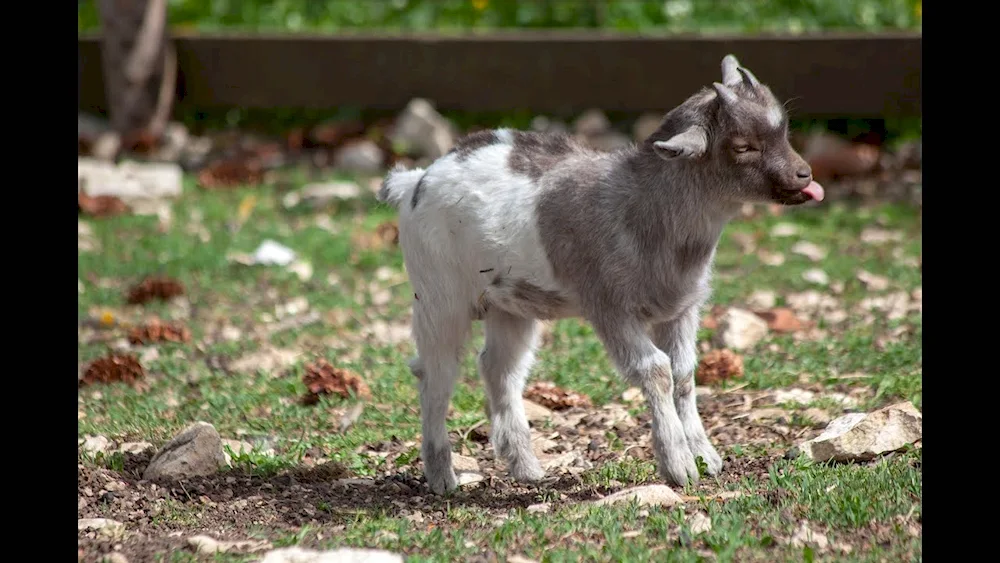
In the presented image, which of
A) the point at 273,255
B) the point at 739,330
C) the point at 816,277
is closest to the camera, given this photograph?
the point at 739,330

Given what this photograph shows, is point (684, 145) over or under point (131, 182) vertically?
over

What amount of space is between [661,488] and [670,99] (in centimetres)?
745

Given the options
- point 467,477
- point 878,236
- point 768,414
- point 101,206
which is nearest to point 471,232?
point 467,477

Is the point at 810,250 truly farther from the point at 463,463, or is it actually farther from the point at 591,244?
the point at 591,244

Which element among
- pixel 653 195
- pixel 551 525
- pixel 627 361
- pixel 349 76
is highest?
pixel 653 195

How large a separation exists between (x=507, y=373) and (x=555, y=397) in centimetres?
91

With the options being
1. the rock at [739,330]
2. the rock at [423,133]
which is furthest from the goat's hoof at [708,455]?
the rock at [423,133]

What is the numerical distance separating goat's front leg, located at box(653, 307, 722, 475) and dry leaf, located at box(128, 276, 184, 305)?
13.8 ft

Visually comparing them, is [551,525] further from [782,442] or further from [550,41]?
[550,41]

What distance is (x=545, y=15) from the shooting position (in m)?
13.1

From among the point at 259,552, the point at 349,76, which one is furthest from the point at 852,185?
the point at 259,552

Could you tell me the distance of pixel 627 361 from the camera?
16.1 ft

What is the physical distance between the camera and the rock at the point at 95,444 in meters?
5.59

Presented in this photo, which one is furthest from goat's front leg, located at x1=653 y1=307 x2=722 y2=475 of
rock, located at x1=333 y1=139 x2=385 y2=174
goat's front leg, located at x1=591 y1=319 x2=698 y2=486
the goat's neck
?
rock, located at x1=333 y1=139 x2=385 y2=174
